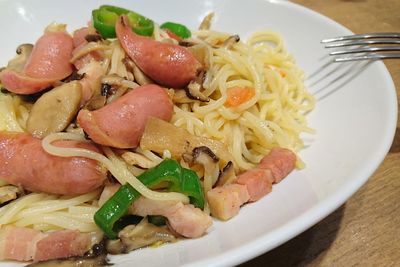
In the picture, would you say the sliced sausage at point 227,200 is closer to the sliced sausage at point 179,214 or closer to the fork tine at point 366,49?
the sliced sausage at point 179,214

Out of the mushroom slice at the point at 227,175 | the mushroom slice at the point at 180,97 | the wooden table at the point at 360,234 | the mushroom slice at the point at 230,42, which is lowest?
the wooden table at the point at 360,234

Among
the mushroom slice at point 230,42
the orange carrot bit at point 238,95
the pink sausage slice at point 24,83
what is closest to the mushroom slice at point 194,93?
the orange carrot bit at point 238,95

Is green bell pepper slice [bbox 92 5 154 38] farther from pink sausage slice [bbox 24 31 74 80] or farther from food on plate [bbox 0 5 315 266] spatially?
pink sausage slice [bbox 24 31 74 80]

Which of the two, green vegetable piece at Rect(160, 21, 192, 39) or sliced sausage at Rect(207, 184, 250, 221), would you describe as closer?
sliced sausage at Rect(207, 184, 250, 221)

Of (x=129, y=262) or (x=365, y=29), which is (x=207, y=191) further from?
(x=365, y=29)

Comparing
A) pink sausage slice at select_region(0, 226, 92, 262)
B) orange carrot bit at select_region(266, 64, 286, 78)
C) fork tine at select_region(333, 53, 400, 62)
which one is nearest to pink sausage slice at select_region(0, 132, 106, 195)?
pink sausage slice at select_region(0, 226, 92, 262)

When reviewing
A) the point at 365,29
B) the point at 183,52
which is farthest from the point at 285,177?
the point at 365,29

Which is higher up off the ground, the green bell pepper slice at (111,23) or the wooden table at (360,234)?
the green bell pepper slice at (111,23)

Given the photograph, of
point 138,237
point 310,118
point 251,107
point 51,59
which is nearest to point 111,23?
point 51,59
